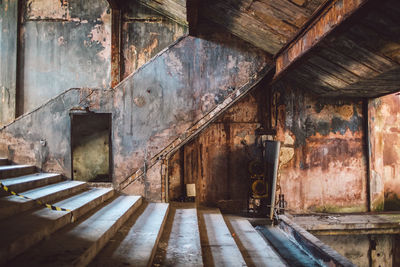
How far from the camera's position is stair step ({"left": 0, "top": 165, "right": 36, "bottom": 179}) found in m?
4.21

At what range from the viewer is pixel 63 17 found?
23.9ft

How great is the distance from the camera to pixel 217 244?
3.96 m

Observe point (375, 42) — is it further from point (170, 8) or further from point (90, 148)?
point (90, 148)

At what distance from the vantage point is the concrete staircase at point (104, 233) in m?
2.52

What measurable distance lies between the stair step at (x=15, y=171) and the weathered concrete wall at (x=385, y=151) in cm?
790

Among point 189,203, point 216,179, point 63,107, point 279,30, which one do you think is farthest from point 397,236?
point 63,107

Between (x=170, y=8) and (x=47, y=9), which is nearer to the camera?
(x=170, y=8)

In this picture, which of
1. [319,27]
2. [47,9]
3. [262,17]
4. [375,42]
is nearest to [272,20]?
[262,17]

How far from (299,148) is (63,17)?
732cm

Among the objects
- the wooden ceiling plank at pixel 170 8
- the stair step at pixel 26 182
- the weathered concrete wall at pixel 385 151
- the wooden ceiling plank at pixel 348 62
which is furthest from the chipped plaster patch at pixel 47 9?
the weathered concrete wall at pixel 385 151

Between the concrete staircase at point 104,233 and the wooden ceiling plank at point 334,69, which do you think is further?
the wooden ceiling plank at point 334,69

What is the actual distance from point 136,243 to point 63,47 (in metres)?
6.27

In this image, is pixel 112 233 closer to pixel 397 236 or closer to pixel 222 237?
pixel 222 237

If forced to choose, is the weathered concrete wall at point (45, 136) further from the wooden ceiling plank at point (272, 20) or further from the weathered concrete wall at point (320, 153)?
the weathered concrete wall at point (320, 153)
